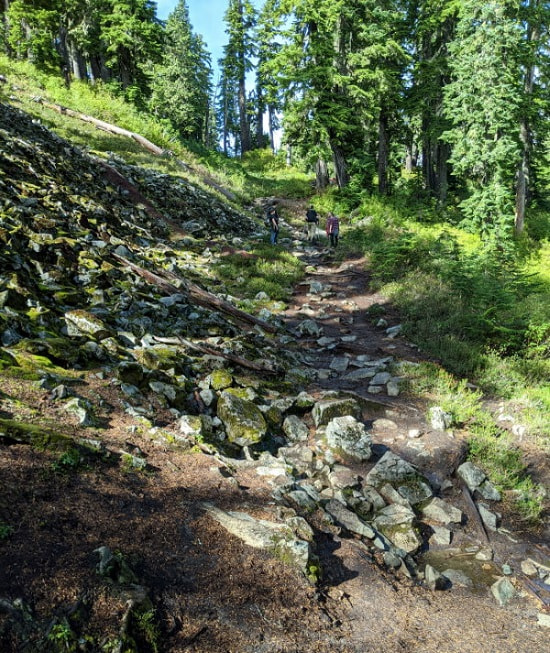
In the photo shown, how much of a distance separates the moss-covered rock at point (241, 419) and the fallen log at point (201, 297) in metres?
4.15

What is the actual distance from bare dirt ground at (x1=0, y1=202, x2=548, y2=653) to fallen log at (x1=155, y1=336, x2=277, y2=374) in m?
2.73

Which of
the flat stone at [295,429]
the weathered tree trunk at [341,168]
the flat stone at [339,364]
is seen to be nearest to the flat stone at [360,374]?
the flat stone at [339,364]

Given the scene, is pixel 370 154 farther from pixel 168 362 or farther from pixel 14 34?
pixel 14 34

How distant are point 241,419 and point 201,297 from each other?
5.04 m

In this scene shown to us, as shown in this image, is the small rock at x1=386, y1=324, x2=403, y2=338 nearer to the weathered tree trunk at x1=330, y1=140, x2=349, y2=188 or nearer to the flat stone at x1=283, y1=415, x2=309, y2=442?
the flat stone at x1=283, y1=415, x2=309, y2=442

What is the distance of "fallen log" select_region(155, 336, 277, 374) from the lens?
763 centimetres

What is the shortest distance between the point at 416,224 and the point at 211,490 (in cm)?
2050

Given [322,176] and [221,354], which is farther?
[322,176]

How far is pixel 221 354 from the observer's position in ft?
25.8

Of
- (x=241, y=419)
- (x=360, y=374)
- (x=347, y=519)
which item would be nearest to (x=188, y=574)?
(x=347, y=519)

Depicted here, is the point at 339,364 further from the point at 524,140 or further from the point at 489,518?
the point at 524,140

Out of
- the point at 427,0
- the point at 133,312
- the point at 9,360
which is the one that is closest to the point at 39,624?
the point at 9,360

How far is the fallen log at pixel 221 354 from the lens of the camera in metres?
7.63

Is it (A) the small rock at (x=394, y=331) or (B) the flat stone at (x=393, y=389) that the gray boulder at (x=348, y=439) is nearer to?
(B) the flat stone at (x=393, y=389)
